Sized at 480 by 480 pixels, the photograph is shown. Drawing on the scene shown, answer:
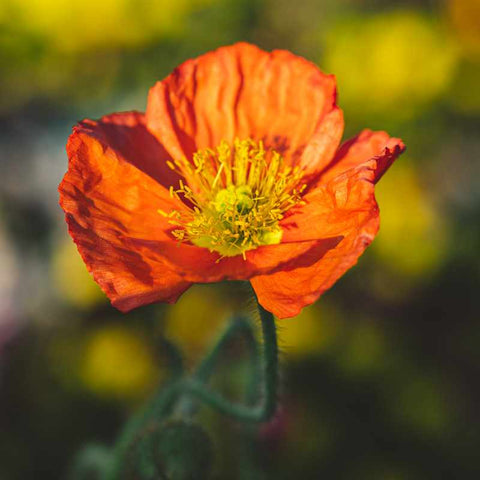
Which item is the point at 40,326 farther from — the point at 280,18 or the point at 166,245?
the point at 280,18

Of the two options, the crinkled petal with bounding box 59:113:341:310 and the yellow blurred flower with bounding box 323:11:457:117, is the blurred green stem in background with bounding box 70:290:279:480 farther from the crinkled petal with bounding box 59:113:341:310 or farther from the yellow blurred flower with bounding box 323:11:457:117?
the yellow blurred flower with bounding box 323:11:457:117

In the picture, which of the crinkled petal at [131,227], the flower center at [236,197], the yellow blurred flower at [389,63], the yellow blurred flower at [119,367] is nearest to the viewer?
the crinkled petal at [131,227]

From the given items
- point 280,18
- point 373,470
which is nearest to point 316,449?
point 373,470

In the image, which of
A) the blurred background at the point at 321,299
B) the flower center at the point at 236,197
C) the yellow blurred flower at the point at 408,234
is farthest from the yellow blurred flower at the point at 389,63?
the flower center at the point at 236,197

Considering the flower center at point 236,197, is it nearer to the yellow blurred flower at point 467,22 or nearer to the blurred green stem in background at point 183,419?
the blurred green stem in background at point 183,419

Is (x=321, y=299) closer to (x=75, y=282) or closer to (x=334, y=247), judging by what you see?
(x=75, y=282)

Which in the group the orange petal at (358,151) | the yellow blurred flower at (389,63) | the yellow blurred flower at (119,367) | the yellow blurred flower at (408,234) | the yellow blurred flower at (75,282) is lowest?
the yellow blurred flower at (119,367)
